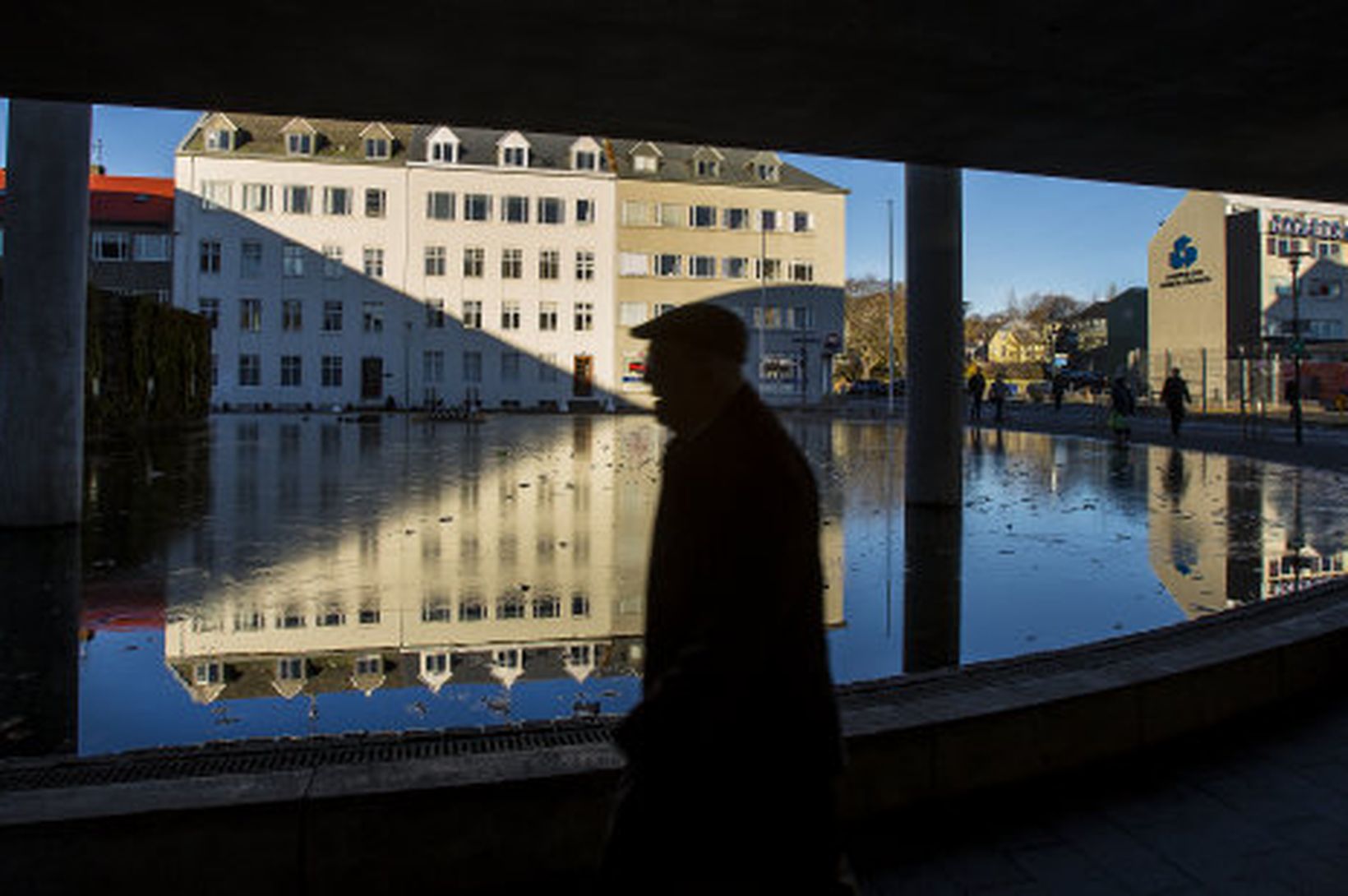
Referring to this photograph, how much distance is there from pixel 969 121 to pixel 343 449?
18991mm

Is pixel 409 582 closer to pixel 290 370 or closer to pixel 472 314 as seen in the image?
pixel 472 314

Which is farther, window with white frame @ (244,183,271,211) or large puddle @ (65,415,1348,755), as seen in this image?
window with white frame @ (244,183,271,211)

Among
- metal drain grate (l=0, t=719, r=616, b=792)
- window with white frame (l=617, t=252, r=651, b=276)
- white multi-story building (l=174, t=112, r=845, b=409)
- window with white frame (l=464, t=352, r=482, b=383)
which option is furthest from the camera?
window with white frame (l=617, t=252, r=651, b=276)

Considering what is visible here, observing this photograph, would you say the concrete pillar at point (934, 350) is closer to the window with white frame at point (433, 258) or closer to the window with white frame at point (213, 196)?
Answer: the window with white frame at point (433, 258)

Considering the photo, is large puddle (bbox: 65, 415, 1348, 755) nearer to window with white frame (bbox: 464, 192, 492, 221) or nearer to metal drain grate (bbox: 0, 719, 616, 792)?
metal drain grate (bbox: 0, 719, 616, 792)

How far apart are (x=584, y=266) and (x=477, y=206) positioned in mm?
6911

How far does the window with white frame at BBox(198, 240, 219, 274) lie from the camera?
5434cm

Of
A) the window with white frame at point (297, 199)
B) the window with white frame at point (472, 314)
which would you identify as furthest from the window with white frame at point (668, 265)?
the window with white frame at point (297, 199)

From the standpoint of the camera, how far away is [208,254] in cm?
5441

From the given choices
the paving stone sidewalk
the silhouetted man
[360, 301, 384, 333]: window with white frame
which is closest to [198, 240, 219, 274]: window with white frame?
[360, 301, 384, 333]: window with white frame

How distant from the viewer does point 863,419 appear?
45469 mm

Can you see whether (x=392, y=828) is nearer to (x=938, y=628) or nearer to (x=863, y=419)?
(x=938, y=628)

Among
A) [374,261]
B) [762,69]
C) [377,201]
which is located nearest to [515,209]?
[377,201]

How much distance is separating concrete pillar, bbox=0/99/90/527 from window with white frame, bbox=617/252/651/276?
4909 centimetres
